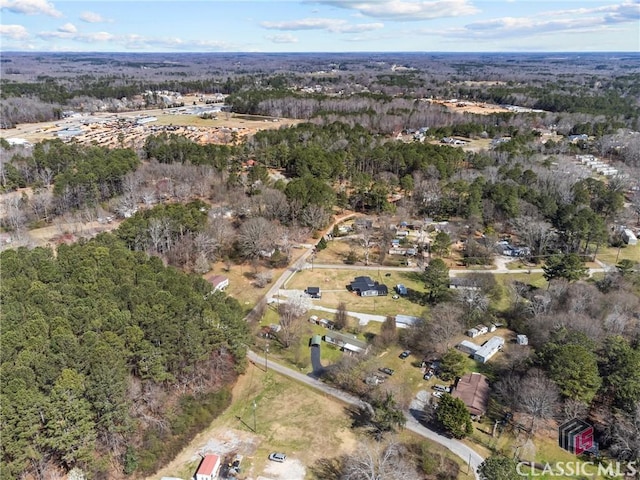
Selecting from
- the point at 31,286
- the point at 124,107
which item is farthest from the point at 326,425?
the point at 124,107

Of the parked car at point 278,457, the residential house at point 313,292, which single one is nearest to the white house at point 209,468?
the parked car at point 278,457

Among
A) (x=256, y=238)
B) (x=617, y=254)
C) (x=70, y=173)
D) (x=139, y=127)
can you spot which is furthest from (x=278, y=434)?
(x=139, y=127)

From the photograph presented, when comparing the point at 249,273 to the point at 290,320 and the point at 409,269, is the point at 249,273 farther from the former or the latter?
the point at 409,269

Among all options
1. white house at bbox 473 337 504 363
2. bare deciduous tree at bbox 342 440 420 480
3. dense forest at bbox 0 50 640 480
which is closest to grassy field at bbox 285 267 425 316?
dense forest at bbox 0 50 640 480

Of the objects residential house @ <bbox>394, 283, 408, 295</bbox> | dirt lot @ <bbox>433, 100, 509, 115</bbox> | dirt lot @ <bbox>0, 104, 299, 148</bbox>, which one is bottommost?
residential house @ <bbox>394, 283, 408, 295</bbox>

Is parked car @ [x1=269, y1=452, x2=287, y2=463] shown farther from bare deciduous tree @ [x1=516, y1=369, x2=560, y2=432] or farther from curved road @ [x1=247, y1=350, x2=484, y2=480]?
bare deciduous tree @ [x1=516, y1=369, x2=560, y2=432]

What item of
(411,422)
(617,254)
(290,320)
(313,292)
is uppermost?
(290,320)

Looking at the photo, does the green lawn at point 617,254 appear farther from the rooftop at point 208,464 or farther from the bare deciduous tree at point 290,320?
the rooftop at point 208,464
